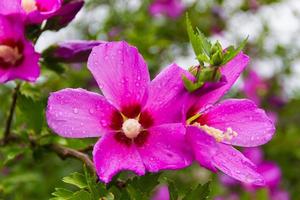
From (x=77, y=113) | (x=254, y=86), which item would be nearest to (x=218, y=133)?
(x=77, y=113)

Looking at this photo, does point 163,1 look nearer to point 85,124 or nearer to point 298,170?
point 298,170

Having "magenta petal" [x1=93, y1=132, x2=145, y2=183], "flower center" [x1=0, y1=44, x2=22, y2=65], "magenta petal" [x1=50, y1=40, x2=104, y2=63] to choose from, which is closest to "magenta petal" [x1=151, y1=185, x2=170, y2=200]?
"magenta petal" [x1=50, y1=40, x2=104, y2=63]

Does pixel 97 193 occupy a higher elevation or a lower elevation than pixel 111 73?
lower

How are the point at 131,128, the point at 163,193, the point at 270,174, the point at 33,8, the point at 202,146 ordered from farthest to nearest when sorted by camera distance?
the point at 163,193 < the point at 270,174 < the point at 33,8 < the point at 131,128 < the point at 202,146

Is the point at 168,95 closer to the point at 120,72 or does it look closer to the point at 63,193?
the point at 120,72

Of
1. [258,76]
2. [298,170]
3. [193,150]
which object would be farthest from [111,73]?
[258,76]

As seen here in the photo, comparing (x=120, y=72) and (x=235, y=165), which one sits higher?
(x=120, y=72)

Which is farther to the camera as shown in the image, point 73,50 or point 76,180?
point 73,50
